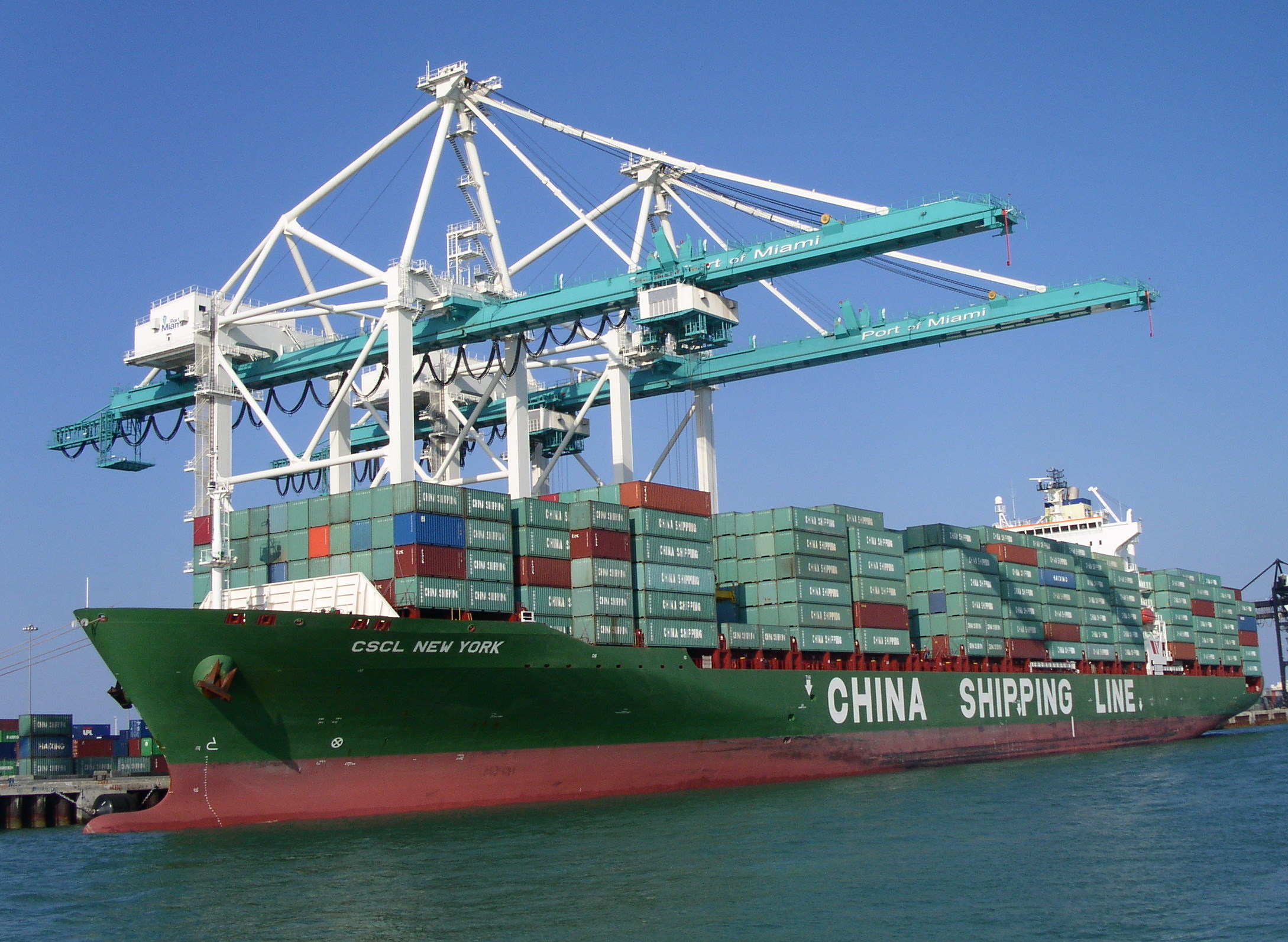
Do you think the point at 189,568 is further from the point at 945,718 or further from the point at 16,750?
the point at 945,718

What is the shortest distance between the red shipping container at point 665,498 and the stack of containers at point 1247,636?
43969 mm

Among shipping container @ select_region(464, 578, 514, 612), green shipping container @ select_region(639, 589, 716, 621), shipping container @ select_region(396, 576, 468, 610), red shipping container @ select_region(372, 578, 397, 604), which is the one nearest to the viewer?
shipping container @ select_region(396, 576, 468, 610)

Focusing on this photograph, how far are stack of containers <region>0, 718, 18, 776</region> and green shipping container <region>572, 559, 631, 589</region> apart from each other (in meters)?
24.1

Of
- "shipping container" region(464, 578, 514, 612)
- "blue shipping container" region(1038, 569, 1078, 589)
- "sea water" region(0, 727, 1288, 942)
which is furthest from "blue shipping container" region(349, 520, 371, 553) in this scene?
"blue shipping container" region(1038, 569, 1078, 589)

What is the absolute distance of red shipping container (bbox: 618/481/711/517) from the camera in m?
33.7

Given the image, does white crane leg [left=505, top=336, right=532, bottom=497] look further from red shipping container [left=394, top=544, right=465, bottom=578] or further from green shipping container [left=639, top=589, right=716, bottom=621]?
red shipping container [left=394, top=544, right=465, bottom=578]

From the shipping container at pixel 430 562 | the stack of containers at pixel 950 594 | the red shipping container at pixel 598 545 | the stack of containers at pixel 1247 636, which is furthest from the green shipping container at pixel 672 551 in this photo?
the stack of containers at pixel 1247 636

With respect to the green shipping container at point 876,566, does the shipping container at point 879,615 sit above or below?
below

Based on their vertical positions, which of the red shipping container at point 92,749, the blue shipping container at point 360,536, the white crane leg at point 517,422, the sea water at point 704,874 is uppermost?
the white crane leg at point 517,422

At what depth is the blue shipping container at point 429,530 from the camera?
93.1 ft

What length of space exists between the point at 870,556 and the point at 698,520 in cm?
827

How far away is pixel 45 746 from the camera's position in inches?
1594

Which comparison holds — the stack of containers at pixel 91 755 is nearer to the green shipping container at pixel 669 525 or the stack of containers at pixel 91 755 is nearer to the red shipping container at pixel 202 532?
the red shipping container at pixel 202 532

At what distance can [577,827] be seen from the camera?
998 inches
